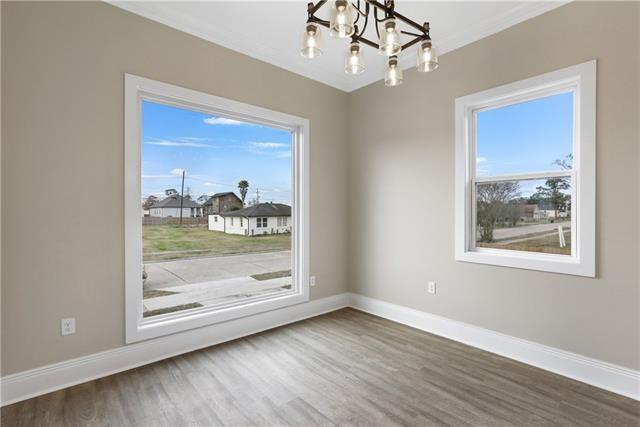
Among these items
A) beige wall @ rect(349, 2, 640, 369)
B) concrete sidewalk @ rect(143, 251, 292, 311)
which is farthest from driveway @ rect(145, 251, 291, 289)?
beige wall @ rect(349, 2, 640, 369)

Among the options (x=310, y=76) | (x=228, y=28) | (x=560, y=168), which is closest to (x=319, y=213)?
(x=310, y=76)

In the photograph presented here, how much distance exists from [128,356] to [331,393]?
1592 millimetres

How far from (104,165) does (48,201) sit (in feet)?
1.37

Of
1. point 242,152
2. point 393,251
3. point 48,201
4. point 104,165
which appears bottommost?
point 393,251

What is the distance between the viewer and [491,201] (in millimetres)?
2873

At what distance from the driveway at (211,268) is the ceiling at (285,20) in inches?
80.1

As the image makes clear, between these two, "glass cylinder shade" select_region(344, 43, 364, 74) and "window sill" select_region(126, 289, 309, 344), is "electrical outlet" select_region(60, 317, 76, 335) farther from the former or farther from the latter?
"glass cylinder shade" select_region(344, 43, 364, 74)

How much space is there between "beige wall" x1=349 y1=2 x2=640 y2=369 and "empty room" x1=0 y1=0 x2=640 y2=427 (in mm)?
15

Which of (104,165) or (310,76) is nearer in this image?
(104,165)

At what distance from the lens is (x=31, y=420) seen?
→ 1825 mm

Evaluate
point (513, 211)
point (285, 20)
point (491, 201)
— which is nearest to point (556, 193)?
point (513, 211)

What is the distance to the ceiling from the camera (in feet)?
8.07

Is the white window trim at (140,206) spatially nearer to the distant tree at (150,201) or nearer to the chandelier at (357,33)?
the distant tree at (150,201)

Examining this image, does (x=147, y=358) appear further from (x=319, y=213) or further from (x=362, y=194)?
(x=362, y=194)
